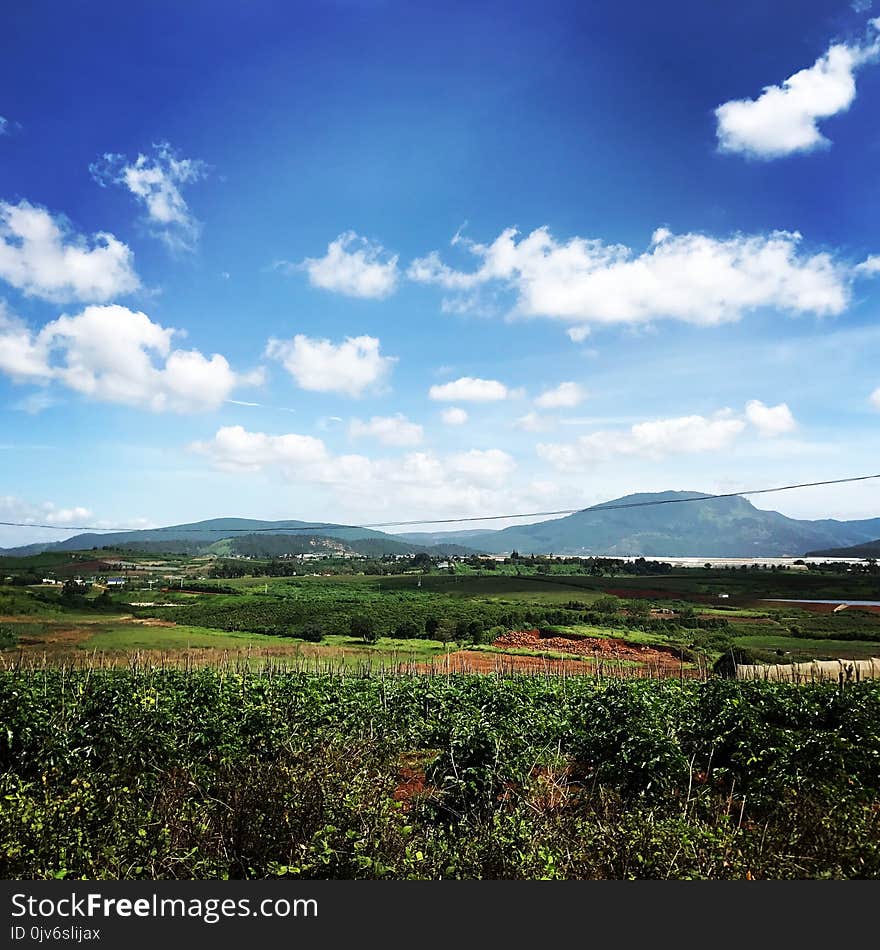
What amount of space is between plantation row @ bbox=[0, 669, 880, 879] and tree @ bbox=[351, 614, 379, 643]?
25.1 meters

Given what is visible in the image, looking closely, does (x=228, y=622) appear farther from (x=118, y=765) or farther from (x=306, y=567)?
(x=306, y=567)

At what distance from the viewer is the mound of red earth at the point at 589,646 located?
33594 millimetres

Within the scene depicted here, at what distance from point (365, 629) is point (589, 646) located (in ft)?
50.6

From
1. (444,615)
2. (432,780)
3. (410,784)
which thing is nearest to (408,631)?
(444,615)

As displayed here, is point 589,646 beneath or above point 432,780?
beneath

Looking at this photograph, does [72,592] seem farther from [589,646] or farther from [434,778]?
[434,778]

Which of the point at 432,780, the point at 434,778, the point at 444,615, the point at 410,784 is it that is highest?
the point at 432,780

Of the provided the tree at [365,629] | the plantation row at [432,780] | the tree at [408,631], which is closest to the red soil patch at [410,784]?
the plantation row at [432,780]

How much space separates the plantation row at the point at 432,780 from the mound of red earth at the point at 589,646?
65.0 ft

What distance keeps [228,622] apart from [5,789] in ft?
136

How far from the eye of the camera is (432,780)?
956cm

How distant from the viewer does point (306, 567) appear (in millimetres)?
92062

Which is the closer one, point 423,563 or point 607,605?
point 607,605

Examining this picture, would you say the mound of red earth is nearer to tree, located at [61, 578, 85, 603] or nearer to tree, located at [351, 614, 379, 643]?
tree, located at [351, 614, 379, 643]
